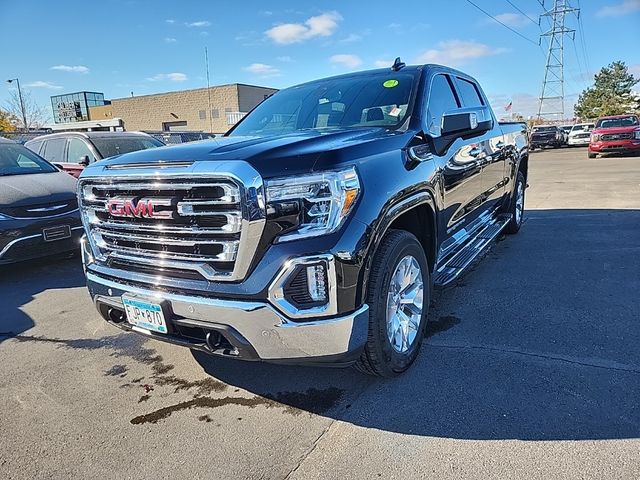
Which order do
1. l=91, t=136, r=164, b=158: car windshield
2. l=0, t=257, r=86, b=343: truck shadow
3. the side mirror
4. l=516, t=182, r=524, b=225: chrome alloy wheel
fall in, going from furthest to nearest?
l=91, t=136, r=164, b=158: car windshield < l=516, t=182, r=524, b=225: chrome alloy wheel < l=0, t=257, r=86, b=343: truck shadow < the side mirror

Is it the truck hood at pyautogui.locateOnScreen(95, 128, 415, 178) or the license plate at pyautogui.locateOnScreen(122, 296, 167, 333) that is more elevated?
the truck hood at pyautogui.locateOnScreen(95, 128, 415, 178)

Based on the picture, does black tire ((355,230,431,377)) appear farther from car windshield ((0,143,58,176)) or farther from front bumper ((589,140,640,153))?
front bumper ((589,140,640,153))

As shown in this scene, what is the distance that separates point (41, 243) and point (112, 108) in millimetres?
61926

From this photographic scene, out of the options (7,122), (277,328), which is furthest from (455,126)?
(7,122)

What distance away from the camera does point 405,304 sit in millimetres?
3074

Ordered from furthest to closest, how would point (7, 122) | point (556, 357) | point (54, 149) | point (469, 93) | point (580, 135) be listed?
point (7, 122) → point (580, 135) → point (54, 149) → point (469, 93) → point (556, 357)

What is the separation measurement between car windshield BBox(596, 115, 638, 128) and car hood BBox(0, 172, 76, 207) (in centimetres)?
2233

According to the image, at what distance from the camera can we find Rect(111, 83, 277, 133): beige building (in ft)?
165

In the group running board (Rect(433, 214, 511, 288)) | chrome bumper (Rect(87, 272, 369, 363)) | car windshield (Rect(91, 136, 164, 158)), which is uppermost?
car windshield (Rect(91, 136, 164, 158))

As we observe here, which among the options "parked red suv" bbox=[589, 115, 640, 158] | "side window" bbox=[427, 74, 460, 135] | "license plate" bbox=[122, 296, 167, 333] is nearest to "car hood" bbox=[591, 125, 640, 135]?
"parked red suv" bbox=[589, 115, 640, 158]

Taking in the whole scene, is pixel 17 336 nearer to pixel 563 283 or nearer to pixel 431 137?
pixel 431 137

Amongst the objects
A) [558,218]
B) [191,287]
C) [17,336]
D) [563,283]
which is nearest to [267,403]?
[191,287]

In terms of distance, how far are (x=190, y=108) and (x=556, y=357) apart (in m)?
55.8

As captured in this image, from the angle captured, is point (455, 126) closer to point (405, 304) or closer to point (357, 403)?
point (405, 304)
